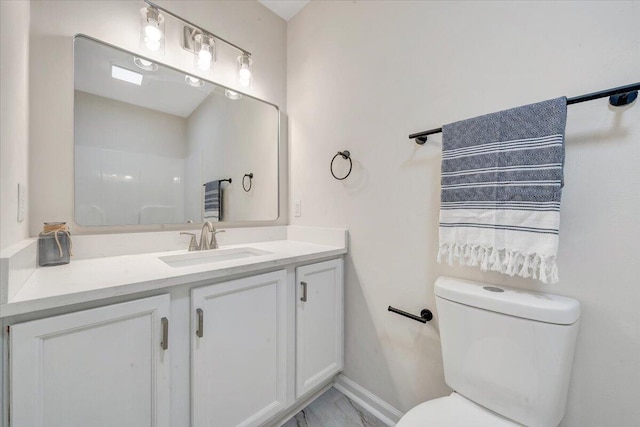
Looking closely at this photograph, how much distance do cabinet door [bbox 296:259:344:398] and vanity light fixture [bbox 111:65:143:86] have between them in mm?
1266

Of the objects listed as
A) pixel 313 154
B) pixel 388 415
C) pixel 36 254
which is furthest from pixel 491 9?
pixel 36 254

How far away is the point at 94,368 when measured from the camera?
0.75 meters

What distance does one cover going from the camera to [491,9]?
103cm

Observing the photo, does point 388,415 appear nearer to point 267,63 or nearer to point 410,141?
point 410,141

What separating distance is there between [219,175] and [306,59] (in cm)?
102

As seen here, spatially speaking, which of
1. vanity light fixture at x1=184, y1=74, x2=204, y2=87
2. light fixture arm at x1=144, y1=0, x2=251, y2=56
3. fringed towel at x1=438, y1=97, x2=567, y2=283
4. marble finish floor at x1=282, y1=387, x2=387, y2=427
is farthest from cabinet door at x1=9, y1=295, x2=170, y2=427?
light fixture arm at x1=144, y1=0, x2=251, y2=56

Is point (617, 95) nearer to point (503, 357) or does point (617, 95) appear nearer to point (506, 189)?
point (506, 189)

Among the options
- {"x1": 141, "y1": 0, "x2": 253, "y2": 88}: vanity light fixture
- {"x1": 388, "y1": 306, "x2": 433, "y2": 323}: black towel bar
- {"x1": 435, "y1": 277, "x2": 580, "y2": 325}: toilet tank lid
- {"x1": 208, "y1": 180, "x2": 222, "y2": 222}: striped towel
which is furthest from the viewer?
{"x1": 208, "y1": 180, "x2": 222, "y2": 222}: striped towel

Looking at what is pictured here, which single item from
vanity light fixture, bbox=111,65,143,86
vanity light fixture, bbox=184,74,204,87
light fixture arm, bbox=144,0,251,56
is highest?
light fixture arm, bbox=144,0,251,56

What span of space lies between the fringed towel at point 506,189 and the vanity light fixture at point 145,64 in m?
1.49

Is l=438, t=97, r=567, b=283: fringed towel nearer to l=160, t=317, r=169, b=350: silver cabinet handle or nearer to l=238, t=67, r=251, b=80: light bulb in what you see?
l=160, t=317, r=169, b=350: silver cabinet handle

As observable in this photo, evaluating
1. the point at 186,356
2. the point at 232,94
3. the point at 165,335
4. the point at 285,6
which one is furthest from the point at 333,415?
the point at 285,6

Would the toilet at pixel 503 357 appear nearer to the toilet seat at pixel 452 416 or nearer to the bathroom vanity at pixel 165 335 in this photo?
the toilet seat at pixel 452 416

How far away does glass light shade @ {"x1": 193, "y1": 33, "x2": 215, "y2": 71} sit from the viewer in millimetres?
1472
